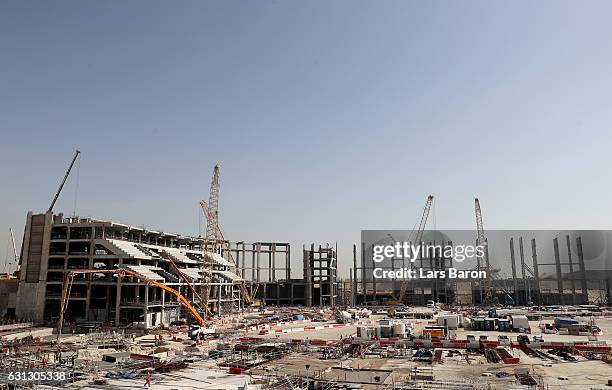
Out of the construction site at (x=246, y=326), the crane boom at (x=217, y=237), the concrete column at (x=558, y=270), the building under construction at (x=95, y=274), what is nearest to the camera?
the construction site at (x=246, y=326)

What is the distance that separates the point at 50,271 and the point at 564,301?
151 meters

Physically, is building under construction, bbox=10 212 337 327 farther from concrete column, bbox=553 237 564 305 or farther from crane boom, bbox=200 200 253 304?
concrete column, bbox=553 237 564 305

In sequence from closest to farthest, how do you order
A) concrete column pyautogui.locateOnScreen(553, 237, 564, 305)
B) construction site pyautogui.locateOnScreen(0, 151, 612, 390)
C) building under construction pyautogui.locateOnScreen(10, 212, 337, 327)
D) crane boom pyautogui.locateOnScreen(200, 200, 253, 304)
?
construction site pyautogui.locateOnScreen(0, 151, 612, 390) < building under construction pyautogui.locateOnScreen(10, 212, 337, 327) < crane boom pyautogui.locateOnScreen(200, 200, 253, 304) < concrete column pyautogui.locateOnScreen(553, 237, 564, 305)

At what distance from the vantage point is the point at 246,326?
81.4 meters

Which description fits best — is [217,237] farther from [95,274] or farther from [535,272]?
[535,272]

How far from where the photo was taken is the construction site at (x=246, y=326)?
125 feet

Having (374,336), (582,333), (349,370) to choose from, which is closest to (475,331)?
(582,333)

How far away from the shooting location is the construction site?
38062 mm

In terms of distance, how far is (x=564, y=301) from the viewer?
155 metres

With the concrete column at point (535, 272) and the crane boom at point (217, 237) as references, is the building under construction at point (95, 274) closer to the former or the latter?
the crane boom at point (217, 237)

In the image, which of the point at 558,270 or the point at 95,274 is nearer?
the point at 95,274

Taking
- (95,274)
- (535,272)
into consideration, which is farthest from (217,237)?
(535,272)

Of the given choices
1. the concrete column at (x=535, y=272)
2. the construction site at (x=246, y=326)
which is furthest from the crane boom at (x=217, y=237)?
the concrete column at (x=535, y=272)

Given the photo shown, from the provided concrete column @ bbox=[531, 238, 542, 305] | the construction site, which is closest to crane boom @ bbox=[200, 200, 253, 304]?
the construction site
